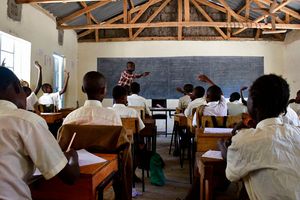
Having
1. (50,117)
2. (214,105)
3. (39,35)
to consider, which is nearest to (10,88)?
(214,105)

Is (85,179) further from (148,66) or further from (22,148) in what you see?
(148,66)

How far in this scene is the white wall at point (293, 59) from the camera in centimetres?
848

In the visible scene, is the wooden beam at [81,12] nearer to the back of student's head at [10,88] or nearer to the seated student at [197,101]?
the seated student at [197,101]

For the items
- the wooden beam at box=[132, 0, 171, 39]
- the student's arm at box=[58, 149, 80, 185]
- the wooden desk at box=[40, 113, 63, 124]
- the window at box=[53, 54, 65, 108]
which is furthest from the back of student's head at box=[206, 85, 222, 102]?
the wooden beam at box=[132, 0, 171, 39]

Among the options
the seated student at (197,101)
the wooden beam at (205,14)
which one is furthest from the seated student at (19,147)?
the wooden beam at (205,14)

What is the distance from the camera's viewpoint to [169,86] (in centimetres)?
927

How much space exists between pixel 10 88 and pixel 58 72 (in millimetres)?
7400

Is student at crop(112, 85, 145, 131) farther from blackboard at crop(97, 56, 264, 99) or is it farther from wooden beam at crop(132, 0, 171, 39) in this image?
wooden beam at crop(132, 0, 171, 39)

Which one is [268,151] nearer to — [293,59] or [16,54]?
[16,54]

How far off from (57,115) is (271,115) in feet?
13.3

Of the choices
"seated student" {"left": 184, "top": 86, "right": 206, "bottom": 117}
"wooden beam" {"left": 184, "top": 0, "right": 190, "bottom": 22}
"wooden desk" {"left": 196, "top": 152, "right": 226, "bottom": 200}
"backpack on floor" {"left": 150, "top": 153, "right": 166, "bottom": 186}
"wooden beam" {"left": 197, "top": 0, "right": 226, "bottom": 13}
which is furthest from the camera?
"wooden beam" {"left": 197, "top": 0, "right": 226, "bottom": 13}

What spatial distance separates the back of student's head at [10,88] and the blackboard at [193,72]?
318 inches

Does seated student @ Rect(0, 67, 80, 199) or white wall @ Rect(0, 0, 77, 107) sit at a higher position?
white wall @ Rect(0, 0, 77, 107)

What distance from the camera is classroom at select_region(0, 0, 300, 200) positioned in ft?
3.92
